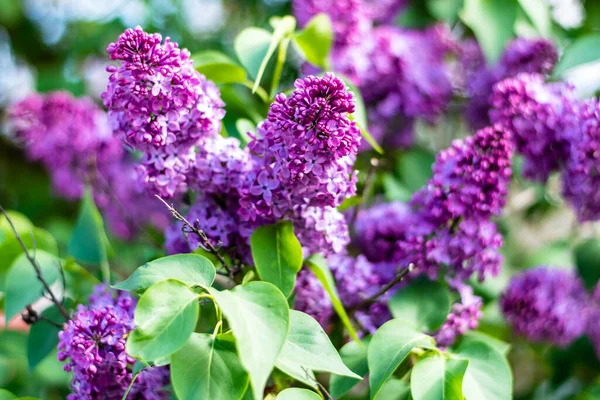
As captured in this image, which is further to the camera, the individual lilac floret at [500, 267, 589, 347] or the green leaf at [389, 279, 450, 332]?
the individual lilac floret at [500, 267, 589, 347]

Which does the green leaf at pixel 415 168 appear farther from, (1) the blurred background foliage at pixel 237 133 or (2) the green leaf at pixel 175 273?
(2) the green leaf at pixel 175 273

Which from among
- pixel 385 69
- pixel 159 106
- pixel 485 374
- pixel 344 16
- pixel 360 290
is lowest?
pixel 485 374

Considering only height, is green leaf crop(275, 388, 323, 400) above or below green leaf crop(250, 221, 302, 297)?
below

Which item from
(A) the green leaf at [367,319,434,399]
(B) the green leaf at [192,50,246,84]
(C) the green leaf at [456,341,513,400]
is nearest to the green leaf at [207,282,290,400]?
(A) the green leaf at [367,319,434,399]

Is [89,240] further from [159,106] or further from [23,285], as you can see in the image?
[159,106]

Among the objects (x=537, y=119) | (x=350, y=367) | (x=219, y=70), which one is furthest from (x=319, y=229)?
(x=537, y=119)

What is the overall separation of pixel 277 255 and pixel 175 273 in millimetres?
137

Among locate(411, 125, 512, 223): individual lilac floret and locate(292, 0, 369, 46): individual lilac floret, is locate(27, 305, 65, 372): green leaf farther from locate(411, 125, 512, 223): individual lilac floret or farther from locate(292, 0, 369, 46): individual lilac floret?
locate(292, 0, 369, 46): individual lilac floret

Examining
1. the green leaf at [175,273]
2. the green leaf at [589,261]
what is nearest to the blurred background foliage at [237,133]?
the green leaf at [589,261]

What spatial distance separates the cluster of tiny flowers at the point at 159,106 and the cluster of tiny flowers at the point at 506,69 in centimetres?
55

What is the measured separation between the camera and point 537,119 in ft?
2.93

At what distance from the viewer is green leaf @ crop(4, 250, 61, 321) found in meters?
0.83

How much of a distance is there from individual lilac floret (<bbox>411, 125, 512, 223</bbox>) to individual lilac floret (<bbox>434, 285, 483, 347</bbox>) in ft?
0.42

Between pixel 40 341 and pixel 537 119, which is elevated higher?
pixel 537 119
